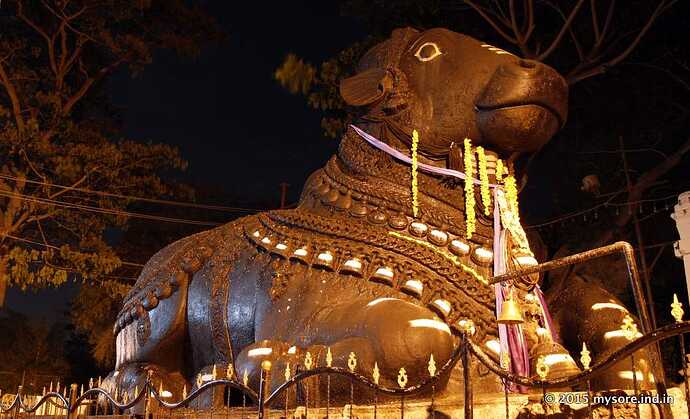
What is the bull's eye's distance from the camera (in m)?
6.01

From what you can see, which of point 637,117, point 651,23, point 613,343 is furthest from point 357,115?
point 637,117

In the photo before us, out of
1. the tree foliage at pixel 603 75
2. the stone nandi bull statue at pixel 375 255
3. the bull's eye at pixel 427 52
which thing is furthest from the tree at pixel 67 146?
the bull's eye at pixel 427 52

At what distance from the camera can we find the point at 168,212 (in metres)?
19.6

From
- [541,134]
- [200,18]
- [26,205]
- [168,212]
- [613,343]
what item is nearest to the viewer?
[613,343]

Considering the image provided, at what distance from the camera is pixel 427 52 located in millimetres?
6055

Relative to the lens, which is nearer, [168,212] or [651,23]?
[651,23]

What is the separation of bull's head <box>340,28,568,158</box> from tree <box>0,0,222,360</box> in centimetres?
944

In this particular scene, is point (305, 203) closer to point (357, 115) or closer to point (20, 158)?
point (357, 115)

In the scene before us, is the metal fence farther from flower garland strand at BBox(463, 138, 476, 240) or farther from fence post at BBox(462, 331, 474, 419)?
flower garland strand at BBox(463, 138, 476, 240)

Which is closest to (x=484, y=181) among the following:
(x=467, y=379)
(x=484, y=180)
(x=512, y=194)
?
(x=484, y=180)

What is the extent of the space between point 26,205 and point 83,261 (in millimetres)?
1527

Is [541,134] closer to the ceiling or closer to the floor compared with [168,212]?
closer to the floor

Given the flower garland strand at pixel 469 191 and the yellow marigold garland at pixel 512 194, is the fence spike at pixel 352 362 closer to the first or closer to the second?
the flower garland strand at pixel 469 191

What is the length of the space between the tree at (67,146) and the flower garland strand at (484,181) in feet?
33.3
